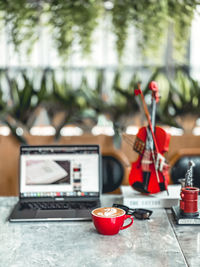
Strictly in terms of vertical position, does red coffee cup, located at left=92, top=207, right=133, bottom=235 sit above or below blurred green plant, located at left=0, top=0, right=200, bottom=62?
below

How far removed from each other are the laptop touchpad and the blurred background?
828mm

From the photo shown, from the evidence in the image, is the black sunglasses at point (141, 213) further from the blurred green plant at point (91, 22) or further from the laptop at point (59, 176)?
the blurred green plant at point (91, 22)

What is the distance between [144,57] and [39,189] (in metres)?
1.73

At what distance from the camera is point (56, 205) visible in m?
1.33

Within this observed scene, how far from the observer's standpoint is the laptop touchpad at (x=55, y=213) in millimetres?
1216

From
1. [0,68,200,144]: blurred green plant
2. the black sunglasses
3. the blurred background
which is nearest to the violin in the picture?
the black sunglasses

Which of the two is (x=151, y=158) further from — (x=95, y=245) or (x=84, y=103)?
(x=84, y=103)

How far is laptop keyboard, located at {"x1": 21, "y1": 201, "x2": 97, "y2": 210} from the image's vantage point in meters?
1.30

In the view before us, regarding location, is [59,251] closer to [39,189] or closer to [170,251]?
[170,251]

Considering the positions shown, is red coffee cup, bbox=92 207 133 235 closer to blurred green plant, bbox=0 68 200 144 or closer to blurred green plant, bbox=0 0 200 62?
blurred green plant, bbox=0 68 200 144

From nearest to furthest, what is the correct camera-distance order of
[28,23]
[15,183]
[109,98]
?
[15,183], [28,23], [109,98]

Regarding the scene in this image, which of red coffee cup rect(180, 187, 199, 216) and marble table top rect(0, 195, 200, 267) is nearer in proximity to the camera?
marble table top rect(0, 195, 200, 267)

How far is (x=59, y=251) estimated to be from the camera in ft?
3.16

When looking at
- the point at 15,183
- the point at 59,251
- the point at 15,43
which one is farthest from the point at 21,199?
the point at 15,43
